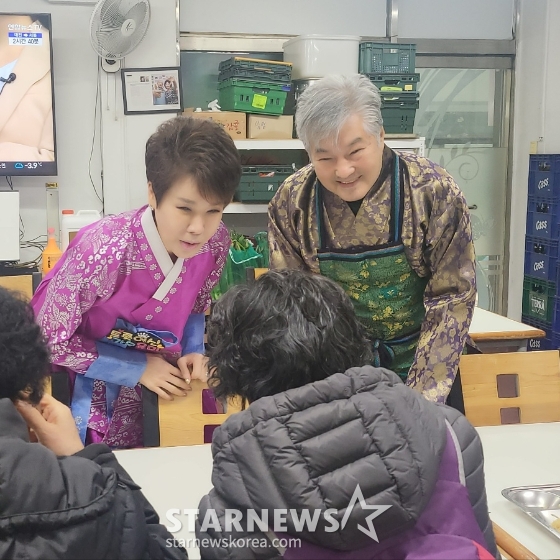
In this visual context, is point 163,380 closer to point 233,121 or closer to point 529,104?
point 233,121

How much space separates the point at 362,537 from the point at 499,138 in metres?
4.44

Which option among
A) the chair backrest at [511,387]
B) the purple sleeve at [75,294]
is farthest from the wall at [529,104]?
the purple sleeve at [75,294]

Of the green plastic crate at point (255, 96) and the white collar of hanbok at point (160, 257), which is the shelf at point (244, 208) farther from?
the white collar of hanbok at point (160, 257)

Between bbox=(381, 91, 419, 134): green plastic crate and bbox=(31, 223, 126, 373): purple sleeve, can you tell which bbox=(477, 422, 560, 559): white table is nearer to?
bbox=(31, 223, 126, 373): purple sleeve

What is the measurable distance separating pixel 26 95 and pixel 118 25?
1.97 ft

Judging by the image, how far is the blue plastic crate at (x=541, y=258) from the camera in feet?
14.2

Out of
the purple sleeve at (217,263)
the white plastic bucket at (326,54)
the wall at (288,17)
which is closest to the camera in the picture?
the purple sleeve at (217,263)

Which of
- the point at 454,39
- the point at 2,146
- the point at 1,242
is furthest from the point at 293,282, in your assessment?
the point at 454,39

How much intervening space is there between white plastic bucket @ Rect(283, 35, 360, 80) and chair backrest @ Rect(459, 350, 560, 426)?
2.40 metres

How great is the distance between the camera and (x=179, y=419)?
72.2 inches

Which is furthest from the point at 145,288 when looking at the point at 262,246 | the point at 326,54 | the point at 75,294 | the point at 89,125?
the point at 326,54

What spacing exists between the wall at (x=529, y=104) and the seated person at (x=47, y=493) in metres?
4.10

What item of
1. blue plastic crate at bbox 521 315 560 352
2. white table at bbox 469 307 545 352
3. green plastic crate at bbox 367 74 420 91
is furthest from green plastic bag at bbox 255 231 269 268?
blue plastic crate at bbox 521 315 560 352

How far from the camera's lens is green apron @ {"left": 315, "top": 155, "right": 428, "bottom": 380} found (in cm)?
181
